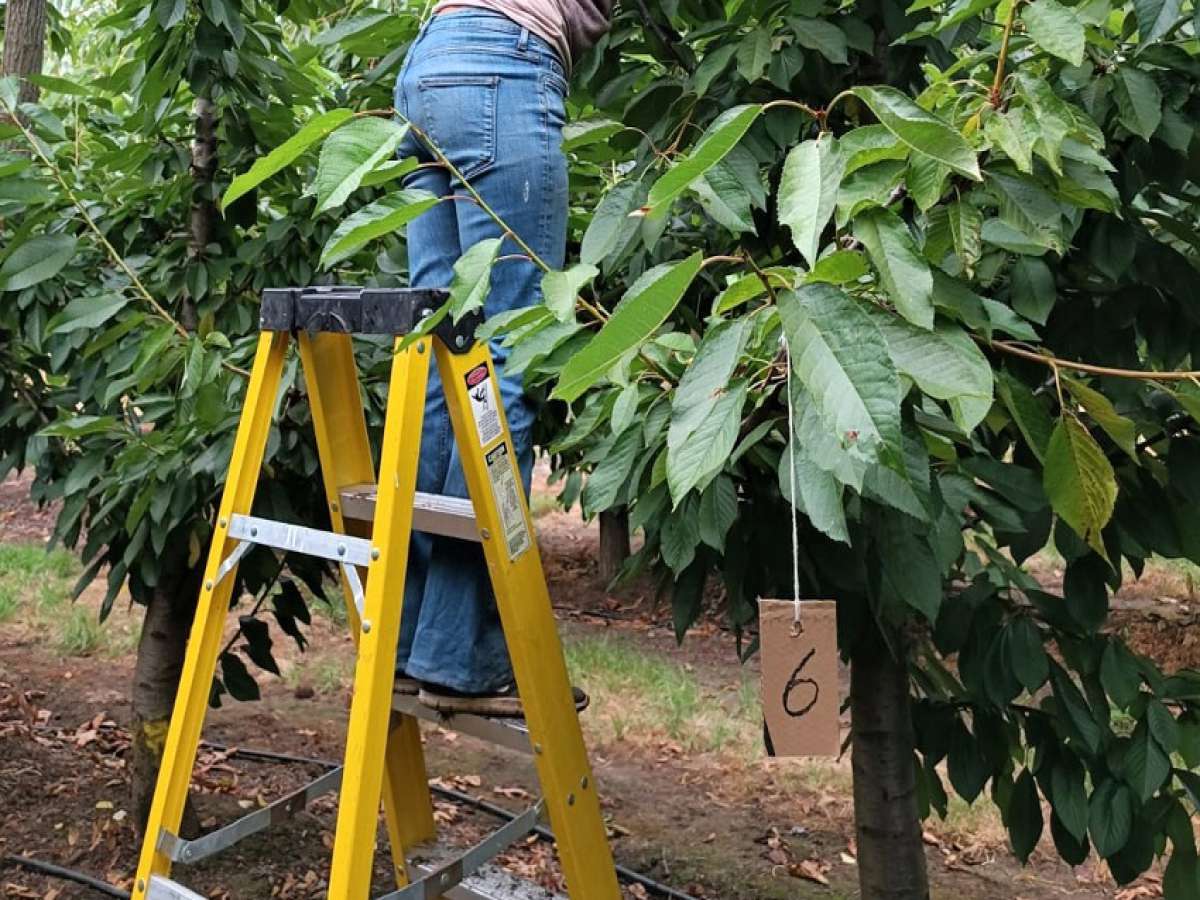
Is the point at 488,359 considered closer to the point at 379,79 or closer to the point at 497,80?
the point at 497,80

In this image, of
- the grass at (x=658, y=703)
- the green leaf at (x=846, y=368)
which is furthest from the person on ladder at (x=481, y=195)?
the grass at (x=658, y=703)

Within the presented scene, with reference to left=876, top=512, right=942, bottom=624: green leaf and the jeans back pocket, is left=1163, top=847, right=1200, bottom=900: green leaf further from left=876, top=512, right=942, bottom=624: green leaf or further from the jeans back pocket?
the jeans back pocket

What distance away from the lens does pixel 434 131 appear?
6.89 feet

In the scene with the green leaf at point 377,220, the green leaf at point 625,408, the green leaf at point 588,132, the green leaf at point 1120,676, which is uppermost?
the green leaf at point 588,132

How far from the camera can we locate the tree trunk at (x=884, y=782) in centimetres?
247

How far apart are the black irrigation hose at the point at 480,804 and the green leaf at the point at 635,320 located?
240 cm

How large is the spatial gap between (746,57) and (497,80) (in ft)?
1.34

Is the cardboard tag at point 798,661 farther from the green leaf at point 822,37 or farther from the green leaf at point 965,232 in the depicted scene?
the green leaf at point 822,37

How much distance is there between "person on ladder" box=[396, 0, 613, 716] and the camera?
207 cm

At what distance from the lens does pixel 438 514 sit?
2.06m

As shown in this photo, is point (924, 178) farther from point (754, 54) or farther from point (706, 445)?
point (754, 54)

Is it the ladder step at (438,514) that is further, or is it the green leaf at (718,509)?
the ladder step at (438,514)

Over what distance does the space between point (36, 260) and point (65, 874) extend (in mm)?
1701

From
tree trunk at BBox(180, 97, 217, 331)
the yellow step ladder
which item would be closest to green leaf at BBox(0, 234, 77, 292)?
tree trunk at BBox(180, 97, 217, 331)
